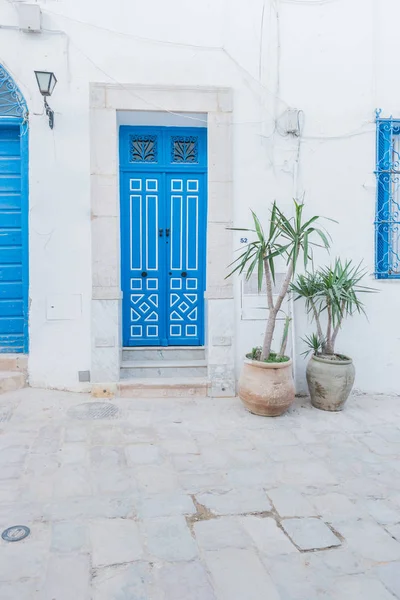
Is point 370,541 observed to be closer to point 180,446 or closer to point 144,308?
point 180,446

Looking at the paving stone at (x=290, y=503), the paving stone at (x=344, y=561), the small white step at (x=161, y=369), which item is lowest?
the paving stone at (x=344, y=561)

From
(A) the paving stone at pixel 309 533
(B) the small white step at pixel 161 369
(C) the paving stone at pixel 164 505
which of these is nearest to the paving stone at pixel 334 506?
(A) the paving stone at pixel 309 533

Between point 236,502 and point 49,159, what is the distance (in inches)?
137

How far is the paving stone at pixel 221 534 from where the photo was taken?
2486 millimetres

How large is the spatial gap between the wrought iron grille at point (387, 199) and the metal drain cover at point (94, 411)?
2.91 metres

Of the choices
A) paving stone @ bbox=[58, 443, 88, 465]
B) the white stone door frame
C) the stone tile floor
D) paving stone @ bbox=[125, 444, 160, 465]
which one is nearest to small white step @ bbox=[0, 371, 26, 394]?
the stone tile floor

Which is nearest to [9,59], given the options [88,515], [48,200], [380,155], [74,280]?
[48,200]

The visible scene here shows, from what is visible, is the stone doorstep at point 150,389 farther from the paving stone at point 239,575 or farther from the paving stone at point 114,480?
the paving stone at point 239,575

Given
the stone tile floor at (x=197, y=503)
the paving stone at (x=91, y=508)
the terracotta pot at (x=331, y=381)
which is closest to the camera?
the stone tile floor at (x=197, y=503)

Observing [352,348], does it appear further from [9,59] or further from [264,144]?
[9,59]

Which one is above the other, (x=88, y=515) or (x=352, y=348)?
(x=352, y=348)

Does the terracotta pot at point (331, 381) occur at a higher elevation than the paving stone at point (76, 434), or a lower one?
higher

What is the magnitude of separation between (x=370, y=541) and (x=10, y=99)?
183 inches

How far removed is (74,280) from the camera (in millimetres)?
4820
